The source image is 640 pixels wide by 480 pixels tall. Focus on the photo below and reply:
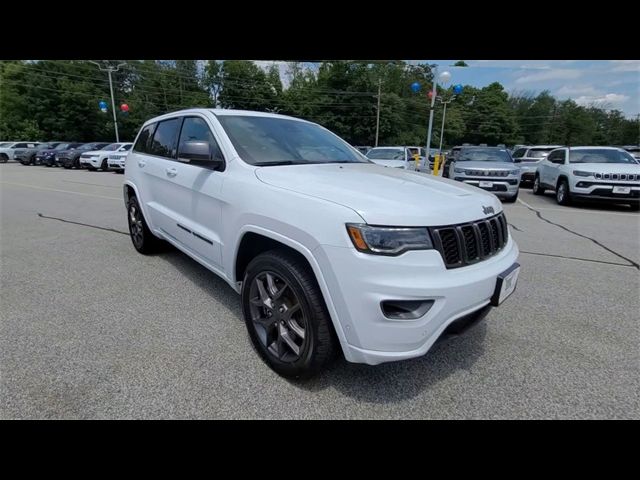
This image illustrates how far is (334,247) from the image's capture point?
1.83 meters

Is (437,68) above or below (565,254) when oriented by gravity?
above

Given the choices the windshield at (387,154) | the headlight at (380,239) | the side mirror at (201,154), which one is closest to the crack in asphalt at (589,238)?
the headlight at (380,239)

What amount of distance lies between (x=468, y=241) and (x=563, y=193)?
10.3 metres

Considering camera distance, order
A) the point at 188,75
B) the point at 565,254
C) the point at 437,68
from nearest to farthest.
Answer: the point at 565,254, the point at 437,68, the point at 188,75

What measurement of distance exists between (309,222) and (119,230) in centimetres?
553

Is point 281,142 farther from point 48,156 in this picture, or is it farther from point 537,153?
point 48,156

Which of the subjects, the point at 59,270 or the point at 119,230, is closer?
the point at 59,270

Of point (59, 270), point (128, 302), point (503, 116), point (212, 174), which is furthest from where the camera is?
point (503, 116)

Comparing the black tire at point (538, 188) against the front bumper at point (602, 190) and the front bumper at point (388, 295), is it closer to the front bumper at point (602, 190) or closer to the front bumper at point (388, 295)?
the front bumper at point (602, 190)

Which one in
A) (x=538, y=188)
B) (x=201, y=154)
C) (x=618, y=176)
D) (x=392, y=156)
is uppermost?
(x=201, y=154)

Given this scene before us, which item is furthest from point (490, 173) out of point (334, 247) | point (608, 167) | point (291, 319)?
point (334, 247)

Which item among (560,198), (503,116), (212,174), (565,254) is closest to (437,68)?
(560,198)
